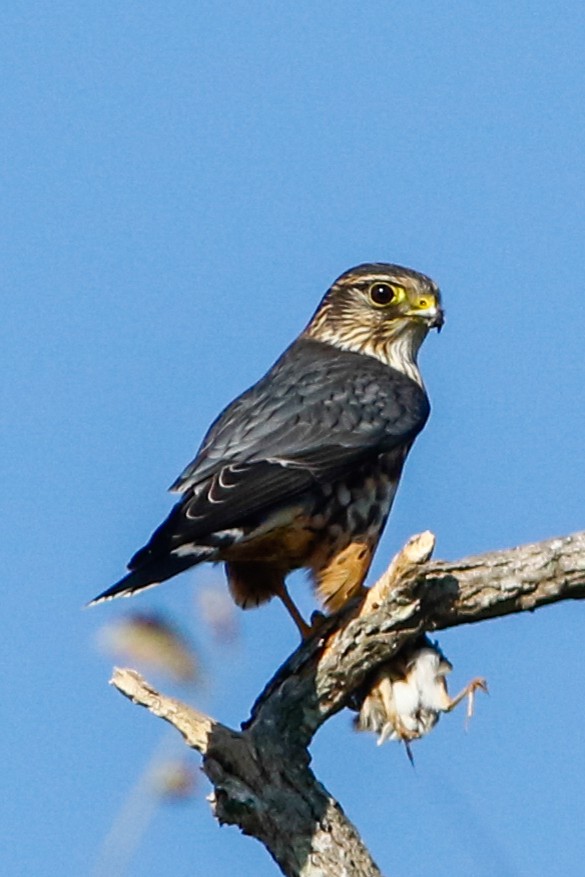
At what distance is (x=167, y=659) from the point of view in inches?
80.4

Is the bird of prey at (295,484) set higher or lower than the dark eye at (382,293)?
lower

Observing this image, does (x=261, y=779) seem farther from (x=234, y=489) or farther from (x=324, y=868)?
(x=234, y=489)

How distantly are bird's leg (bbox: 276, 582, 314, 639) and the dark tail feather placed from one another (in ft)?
2.16

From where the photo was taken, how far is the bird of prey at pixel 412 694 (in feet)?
11.1

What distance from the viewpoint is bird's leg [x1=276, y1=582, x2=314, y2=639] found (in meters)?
4.23

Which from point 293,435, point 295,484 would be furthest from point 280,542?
point 293,435

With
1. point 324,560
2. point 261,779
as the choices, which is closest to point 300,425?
point 324,560

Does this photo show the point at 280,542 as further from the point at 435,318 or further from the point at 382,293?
the point at 382,293

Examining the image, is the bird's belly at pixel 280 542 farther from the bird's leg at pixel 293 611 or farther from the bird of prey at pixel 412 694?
the bird of prey at pixel 412 694

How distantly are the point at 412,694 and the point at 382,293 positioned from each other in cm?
240

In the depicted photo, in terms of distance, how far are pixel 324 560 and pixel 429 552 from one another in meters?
1.19

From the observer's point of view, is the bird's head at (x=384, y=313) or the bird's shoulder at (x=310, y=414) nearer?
the bird's shoulder at (x=310, y=414)

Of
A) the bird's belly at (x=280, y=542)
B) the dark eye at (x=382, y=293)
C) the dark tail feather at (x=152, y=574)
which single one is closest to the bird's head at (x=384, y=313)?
the dark eye at (x=382, y=293)

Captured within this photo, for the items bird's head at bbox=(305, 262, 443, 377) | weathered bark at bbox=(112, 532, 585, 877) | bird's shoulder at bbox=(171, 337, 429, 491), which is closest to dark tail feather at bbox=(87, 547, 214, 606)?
weathered bark at bbox=(112, 532, 585, 877)
